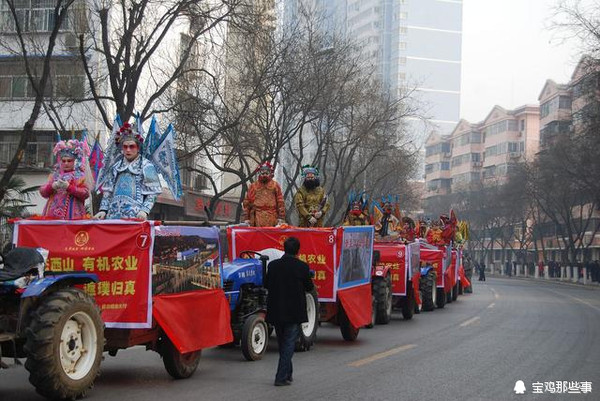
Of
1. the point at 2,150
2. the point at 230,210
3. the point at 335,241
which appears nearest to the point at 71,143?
the point at 335,241

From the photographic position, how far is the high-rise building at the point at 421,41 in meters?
156

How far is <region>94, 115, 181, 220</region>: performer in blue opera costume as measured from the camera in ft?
35.2

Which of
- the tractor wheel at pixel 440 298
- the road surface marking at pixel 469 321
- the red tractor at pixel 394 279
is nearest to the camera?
the red tractor at pixel 394 279

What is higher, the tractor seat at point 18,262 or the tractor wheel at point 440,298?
the tractor seat at point 18,262

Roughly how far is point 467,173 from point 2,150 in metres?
104

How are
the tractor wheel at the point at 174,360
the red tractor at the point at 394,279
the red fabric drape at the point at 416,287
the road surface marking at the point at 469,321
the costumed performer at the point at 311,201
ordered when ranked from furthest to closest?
the red fabric drape at the point at 416,287 → the road surface marking at the point at 469,321 → the red tractor at the point at 394,279 → the costumed performer at the point at 311,201 → the tractor wheel at the point at 174,360

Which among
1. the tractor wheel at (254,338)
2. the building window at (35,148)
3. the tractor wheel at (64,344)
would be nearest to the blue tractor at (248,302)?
the tractor wheel at (254,338)

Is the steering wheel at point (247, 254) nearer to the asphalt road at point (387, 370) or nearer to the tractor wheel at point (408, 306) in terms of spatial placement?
the asphalt road at point (387, 370)

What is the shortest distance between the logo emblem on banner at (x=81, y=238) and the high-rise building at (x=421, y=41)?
14351 centimetres

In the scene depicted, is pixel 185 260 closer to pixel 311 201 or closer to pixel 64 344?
pixel 64 344

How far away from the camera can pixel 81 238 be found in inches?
356

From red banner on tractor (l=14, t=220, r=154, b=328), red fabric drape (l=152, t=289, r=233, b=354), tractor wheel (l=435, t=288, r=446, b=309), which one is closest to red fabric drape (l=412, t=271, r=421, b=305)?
tractor wheel (l=435, t=288, r=446, b=309)

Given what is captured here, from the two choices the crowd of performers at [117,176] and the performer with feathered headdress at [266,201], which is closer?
the crowd of performers at [117,176]

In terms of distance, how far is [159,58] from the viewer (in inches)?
1194
